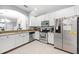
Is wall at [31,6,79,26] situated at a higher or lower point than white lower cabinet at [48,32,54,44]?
higher

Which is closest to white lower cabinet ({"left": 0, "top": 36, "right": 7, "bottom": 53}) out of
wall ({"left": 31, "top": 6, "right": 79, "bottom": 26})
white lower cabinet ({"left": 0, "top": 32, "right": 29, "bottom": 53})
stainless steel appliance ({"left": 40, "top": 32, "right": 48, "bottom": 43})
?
white lower cabinet ({"left": 0, "top": 32, "right": 29, "bottom": 53})

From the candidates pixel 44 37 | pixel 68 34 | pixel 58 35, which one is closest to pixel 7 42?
pixel 58 35

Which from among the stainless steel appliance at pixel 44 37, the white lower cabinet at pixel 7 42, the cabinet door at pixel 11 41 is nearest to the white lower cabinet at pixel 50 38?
the stainless steel appliance at pixel 44 37

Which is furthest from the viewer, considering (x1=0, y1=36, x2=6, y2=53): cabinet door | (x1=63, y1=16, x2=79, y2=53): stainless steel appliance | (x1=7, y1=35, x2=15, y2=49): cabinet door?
(x1=7, y1=35, x2=15, y2=49): cabinet door

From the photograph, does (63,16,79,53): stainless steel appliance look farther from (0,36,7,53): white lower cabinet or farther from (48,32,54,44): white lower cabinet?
(0,36,7,53): white lower cabinet

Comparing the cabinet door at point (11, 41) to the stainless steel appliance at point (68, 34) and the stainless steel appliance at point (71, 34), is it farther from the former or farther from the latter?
the stainless steel appliance at point (71, 34)

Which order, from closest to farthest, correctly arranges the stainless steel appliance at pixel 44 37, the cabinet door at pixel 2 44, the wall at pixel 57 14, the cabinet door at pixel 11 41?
the cabinet door at pixel 2 44 → the cabinet door at pixel 11 41 → the wall at pixel 57 14 → the stainless steel appliance at pixel 44 37

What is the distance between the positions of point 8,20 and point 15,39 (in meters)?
1.28

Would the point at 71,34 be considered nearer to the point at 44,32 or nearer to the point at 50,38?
the point at 50,38

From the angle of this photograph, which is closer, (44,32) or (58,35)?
(58,35)

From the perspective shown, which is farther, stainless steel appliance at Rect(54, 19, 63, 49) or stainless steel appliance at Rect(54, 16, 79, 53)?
stainless steel appliance at Rect(54, 19, 63, 49)

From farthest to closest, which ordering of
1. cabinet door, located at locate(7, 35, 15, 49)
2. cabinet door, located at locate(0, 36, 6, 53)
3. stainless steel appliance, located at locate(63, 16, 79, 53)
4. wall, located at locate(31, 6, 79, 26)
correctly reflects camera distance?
wall, located at locate(31, 6, 79, 26)
cabinet door, located at locate(7, 35, 15, 49)
stainless steel appliance, located at locate(63, 16, 79, 53)
cabinet door, located at locate(0, 36, 6, 53)

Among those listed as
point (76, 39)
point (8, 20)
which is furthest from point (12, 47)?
point (76, 39)
